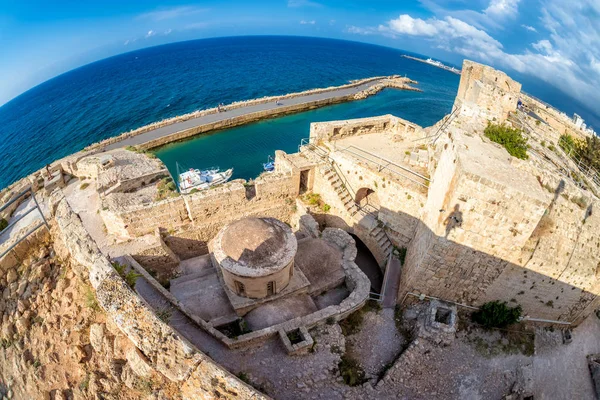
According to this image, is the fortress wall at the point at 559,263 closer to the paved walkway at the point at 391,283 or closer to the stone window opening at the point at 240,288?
the paved walkway at the point at 391,283

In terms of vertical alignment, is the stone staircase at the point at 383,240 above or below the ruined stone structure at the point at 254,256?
below

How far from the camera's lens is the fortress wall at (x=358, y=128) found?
15.6 meters

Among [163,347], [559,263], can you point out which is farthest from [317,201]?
[163,347]

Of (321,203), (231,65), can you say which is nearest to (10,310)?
(321,203)

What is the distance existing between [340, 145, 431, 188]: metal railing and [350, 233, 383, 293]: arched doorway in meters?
3.71

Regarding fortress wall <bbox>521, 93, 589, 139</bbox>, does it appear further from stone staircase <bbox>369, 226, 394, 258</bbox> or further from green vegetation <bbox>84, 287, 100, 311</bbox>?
green vegetation <bbox>84, 287, 100, 311</bbox>

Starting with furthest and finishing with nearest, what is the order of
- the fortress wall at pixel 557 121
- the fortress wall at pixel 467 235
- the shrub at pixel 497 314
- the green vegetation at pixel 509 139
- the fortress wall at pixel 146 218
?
the fortress wall at pixel 557 121
the fortress wall at pixel 146 218
the shrub at pixel 497 314
the green vegetation at pixel 509 139
the fortress wall at pixel 467 235

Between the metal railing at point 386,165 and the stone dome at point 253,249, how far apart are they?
234 inches

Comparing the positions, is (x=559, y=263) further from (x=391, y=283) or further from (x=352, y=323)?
(x=352, y=323)

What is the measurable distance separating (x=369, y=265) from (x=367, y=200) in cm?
323

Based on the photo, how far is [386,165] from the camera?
13719 millimetres

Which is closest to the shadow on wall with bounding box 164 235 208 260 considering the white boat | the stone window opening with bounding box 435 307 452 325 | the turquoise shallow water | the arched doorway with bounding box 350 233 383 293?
the white boat

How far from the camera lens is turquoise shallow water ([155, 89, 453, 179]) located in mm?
25328

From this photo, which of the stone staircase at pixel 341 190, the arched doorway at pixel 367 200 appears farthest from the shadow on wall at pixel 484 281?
the stone staircase at pixel 341 190
